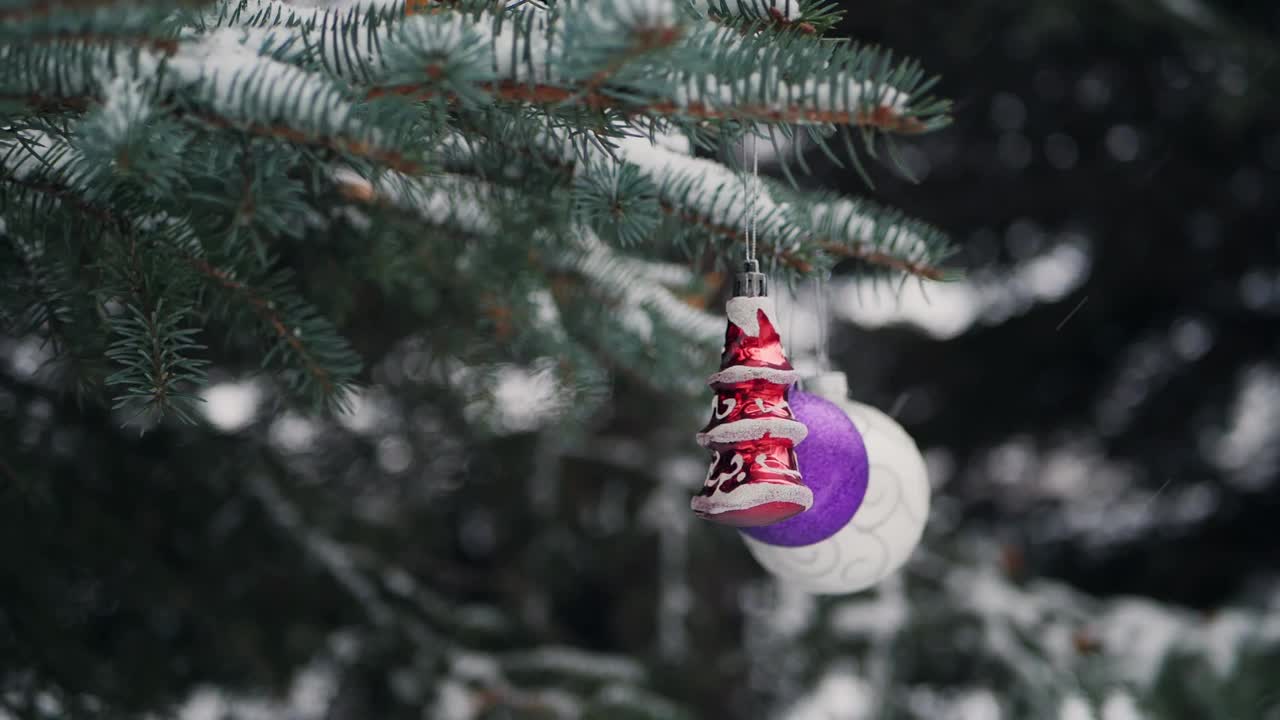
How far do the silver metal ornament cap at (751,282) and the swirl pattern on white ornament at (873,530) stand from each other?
216 mm

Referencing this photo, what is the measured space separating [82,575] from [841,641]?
3.96 ft

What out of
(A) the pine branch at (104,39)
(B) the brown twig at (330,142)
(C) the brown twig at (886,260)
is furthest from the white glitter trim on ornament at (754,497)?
(A) the pine branch at (104,39)

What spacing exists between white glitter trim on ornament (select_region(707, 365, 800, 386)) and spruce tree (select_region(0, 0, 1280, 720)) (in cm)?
12

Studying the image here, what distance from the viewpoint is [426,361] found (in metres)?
1.56

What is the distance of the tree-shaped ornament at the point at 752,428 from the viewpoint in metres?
0.75

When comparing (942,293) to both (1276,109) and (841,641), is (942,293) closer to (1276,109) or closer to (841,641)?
(1276,109)

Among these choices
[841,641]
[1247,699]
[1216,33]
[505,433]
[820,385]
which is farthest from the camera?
[505,433]

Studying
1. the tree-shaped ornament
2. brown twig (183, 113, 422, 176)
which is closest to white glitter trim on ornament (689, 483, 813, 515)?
the tree-shaped ornament

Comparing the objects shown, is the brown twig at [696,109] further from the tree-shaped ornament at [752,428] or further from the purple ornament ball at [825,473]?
the purple ornament ball at [825,473]

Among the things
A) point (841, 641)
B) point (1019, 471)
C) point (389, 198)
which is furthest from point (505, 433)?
point (1019, 471)

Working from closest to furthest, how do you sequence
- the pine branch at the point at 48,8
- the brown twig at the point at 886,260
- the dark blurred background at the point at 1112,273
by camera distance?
the pine branch at the point at 48,8, the brown twig at the point at 886,260, the dark blurred background at the point at 1112,273

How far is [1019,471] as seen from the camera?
277 centimetres

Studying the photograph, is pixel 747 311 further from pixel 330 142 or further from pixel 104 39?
pixel 104 39

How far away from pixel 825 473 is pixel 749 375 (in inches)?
6.4
